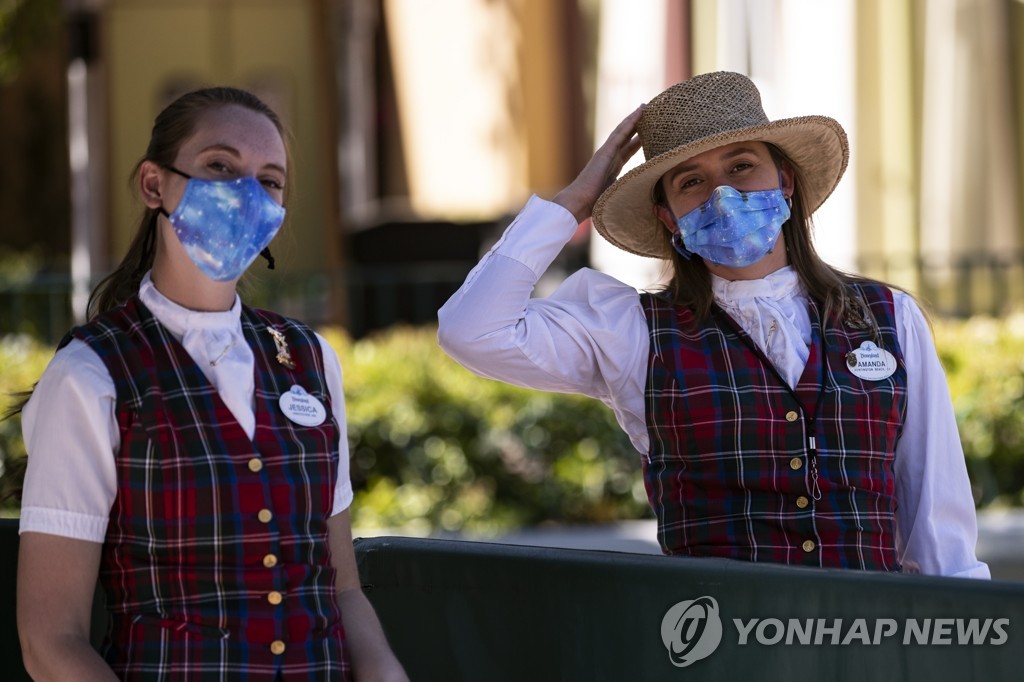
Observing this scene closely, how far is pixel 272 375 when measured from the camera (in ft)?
8.76

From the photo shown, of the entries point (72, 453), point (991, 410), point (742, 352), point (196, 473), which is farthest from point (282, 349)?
point (991, 410)

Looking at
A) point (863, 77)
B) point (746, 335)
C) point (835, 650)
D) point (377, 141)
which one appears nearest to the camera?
point (835, 650)

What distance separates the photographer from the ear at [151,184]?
275 cm

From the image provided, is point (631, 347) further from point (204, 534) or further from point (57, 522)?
point (57, 522)

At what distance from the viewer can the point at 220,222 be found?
8.80 ft

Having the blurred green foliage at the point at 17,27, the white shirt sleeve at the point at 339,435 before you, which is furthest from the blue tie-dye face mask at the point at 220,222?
the blurred green foliage at the point at 17,27

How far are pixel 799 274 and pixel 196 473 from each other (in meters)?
1.52

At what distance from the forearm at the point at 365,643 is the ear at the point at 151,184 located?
81cm

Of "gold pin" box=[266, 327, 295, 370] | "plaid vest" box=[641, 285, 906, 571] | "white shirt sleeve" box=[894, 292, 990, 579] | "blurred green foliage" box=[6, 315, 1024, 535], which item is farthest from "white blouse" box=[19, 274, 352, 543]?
"blurred green foliage" box=[6, 315, 1024, 535]

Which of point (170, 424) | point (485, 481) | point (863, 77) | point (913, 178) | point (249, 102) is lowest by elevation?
point (485, 481)

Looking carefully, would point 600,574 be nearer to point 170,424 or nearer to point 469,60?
point 170,424

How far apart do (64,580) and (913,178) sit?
7.96 meters

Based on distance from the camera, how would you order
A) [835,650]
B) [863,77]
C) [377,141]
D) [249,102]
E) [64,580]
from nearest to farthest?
[64,580] → [835,650] → [249,102] → [863,77] → [377,141]

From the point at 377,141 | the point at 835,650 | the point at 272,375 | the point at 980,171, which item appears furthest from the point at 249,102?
the point at 377,141
